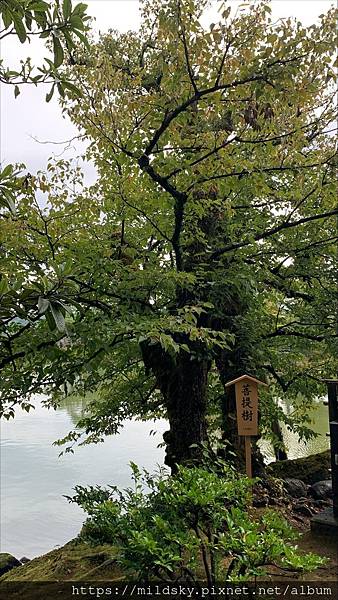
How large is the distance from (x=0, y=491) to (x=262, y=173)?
7061mm

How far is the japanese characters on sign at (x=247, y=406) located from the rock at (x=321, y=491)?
2.02 metres

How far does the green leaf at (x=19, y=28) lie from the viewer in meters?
1.34

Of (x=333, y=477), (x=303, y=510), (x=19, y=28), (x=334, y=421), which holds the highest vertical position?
(x=19, y=28)

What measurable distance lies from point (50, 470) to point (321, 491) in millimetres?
5472

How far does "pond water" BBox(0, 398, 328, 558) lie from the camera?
244 inches

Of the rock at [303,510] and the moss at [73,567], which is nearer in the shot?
the moss at [73,567]

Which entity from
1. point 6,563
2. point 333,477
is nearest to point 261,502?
point 333,477

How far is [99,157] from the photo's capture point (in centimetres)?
313

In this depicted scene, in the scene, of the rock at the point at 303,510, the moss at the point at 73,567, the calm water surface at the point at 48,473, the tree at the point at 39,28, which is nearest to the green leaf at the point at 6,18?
the tree at the point at 39,28

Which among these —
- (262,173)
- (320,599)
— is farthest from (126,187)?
(320,599)

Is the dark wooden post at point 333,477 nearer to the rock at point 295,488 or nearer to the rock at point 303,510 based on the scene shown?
the rock at point 303,510

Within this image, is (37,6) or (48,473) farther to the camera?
(48,473)

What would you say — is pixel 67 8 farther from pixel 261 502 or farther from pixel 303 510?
pixel 303 510

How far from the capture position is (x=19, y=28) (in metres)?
1.36
